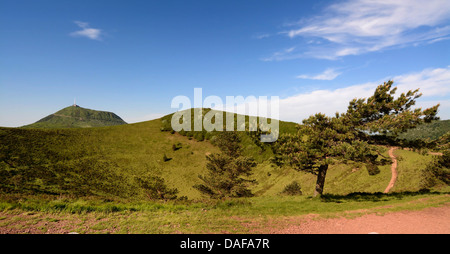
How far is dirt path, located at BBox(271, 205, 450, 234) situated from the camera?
9.73 meters

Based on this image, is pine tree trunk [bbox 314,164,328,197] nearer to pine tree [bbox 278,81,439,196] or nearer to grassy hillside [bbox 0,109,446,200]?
pine tree [bbox 278,81,439,196]

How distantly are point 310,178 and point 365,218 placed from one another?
28836mm

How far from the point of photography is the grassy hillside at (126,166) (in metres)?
30.3

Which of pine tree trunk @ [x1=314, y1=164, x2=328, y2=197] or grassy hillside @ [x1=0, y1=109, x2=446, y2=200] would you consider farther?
grassy hillside @ [x1=0, y1=109, x2=446, y2=200]

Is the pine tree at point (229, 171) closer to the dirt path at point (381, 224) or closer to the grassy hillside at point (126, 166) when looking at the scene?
the grassy hillside at point (126, 166)

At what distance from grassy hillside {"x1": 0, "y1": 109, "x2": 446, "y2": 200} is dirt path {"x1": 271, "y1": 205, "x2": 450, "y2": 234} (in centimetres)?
824

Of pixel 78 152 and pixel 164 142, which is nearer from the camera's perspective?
pixel 78 152

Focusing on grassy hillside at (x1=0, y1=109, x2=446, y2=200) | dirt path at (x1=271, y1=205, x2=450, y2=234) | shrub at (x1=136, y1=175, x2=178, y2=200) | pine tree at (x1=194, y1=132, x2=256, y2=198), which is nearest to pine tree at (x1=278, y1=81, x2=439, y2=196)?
grassy hillside at (x1=0, y1=109, x2=446, y2=200)

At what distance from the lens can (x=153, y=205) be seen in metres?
13.1

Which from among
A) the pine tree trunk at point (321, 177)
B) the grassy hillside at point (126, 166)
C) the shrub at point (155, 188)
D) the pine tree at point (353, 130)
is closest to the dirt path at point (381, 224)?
the pine tree at point (353, 130)

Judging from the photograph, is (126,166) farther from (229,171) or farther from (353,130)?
(353,130)
